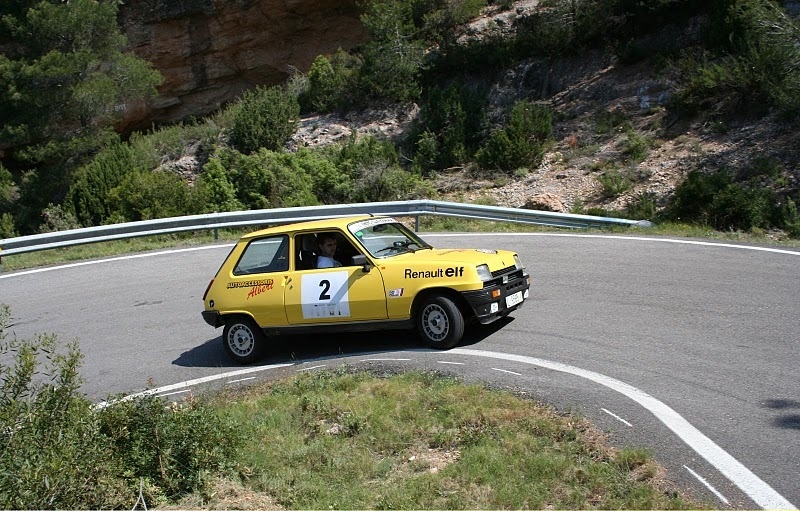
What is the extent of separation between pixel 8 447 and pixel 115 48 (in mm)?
26206

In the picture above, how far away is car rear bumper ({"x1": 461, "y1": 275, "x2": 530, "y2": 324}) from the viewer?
8.64m

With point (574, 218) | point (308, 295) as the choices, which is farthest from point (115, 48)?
point (308, 295)

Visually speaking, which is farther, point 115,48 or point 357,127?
point 115,48

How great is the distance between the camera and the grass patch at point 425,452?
18.8ft

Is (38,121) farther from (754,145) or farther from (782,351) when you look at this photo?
(782,351)

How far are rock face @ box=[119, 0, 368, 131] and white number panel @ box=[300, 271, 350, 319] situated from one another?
2384 centimetres

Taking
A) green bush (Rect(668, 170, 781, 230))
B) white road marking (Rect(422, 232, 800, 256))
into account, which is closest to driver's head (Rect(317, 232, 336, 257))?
white road marking (Rect(422, 232, 800, 256))

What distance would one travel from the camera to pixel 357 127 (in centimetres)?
2570

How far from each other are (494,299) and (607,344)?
1314mm

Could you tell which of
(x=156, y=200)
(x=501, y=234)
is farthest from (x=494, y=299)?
(x=156, y=200)

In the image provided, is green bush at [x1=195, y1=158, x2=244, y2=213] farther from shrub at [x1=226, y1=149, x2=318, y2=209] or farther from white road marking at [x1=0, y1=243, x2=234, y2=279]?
white road marking at [x1=0, y1=243, x2=234, y2=279]

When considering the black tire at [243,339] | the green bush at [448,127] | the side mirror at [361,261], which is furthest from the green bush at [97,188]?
the side mirror at [361,261]

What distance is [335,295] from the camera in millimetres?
9234

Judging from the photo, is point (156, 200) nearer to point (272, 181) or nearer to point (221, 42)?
point (272, 181)
